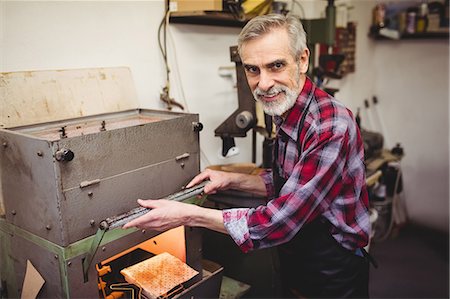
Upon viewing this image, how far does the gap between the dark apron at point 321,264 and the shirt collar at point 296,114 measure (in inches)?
0.6

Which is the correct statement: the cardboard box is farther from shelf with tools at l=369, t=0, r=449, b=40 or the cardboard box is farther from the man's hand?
shelf with tools at l=369, t=0, r=449, b=40

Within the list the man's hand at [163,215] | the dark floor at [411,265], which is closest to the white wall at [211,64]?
the dark floor at [411,265]

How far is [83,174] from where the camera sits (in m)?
1.04

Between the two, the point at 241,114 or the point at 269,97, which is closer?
the point at 269,97

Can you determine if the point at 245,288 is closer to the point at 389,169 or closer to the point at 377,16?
the point at 389,169

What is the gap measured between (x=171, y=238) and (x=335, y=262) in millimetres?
598

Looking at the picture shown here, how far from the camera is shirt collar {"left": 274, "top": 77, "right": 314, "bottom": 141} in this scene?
135cm

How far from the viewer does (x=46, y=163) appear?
3.24 ft

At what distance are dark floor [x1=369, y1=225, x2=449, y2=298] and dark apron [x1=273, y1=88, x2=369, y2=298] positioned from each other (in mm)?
1537

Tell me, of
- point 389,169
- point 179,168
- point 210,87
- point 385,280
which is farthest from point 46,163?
point 389,169

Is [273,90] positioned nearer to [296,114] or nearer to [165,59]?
[296,114]

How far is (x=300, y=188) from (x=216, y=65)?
1.19 m

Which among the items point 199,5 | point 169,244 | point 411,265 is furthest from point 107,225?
point 411,265

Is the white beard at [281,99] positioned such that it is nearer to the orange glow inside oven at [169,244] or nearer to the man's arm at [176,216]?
the man's arm at [176,216]
